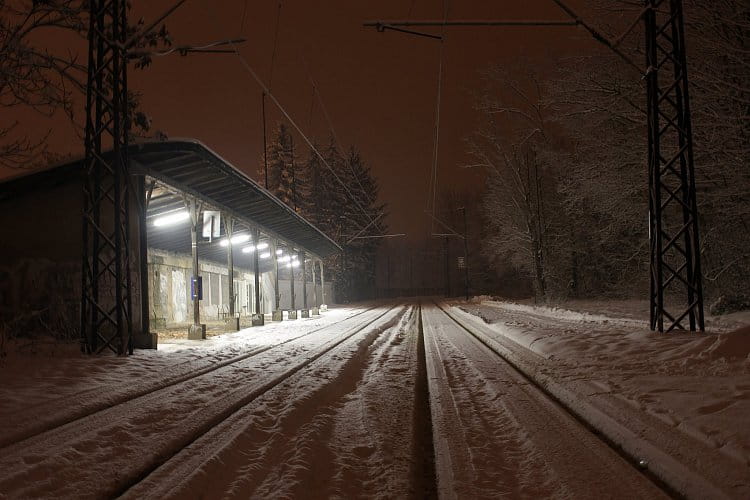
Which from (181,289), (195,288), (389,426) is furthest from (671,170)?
(181,289)

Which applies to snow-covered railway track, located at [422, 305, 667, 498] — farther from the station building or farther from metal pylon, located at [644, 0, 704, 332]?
the station building

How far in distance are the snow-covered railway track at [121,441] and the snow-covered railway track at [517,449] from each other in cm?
244

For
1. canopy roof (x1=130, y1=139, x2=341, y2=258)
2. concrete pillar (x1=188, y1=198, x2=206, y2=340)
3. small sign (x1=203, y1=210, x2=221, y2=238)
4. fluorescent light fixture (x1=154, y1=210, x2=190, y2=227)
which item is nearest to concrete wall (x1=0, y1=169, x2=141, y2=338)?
canopy roof (x1=130, y1=139, x2=341, y2=258)

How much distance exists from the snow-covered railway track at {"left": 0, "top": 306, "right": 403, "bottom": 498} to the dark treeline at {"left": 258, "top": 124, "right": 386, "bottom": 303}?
4871cm

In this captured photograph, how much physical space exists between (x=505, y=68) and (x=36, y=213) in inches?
925

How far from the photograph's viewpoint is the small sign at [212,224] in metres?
18.3

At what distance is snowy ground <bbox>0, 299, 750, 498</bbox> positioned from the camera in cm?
339

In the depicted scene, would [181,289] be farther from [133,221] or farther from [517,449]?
[517,449]

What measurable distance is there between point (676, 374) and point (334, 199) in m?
60.4

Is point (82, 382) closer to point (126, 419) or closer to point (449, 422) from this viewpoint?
point (126, 419)

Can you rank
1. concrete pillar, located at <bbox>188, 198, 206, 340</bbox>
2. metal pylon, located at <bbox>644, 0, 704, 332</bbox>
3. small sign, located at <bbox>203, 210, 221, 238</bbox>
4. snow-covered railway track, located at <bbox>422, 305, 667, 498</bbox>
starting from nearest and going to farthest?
1. snow-covered railway track, located at <bbox>422, 305, 667, 498</bbox>
2. metal pylon, located at <bbox>644, 0, 704, 332</bbox>
3. concrete pillar, located at <bbox>188, 198, 206, 340</bbox>
4. small sign, located at <bbox>203, 210, 221, 238</bbox>

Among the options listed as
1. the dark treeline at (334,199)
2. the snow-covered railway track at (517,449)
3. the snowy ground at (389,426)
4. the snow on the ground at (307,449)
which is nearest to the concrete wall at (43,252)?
the snowy ground at (389,426)

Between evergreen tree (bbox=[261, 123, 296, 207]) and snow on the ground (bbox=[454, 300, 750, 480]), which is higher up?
evergreen tree (bbox=[261, 123, 296, 207])

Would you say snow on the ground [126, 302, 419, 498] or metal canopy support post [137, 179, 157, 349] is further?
metal canopy support post [137, 179, 157, 349]
